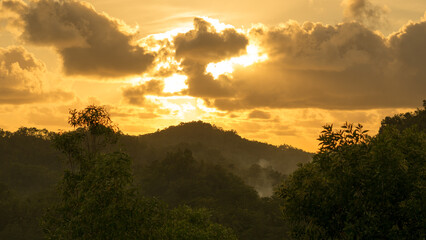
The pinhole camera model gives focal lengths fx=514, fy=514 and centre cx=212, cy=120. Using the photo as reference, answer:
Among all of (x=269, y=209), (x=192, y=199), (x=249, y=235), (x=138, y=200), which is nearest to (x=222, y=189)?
(x=192, y=199)

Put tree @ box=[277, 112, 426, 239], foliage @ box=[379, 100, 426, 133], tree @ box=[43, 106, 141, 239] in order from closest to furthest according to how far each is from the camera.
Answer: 1. tree @ box=[277, 112, 426, 239]
2. tree @ box=[43, 106, 141, 239]
3. foliage @ box=[379, 100, 426, 133]

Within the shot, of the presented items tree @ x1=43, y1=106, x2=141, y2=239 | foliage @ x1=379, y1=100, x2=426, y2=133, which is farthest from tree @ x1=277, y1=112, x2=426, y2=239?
foliage @ x1=379, y1=100, x2=426, y2=133

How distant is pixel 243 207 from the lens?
462 feet

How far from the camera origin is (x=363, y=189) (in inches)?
844

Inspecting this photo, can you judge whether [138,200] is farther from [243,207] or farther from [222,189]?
[222,189]

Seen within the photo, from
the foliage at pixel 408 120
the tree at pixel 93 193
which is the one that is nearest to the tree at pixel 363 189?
the tree at pixel 93 193

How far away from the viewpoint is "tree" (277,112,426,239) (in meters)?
20.5

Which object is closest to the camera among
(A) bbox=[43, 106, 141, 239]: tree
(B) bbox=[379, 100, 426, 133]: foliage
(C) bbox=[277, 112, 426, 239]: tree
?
(C) bbox=[277, 112, 426, 239]: tree

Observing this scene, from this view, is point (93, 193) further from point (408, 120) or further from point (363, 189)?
point (408, 120)

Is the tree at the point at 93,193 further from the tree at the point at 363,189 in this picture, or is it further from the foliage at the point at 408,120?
the foliage at the point at 408,120

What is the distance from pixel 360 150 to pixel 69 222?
14.5 metres

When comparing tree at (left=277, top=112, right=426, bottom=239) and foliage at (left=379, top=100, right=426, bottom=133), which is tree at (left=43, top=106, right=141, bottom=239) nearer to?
tree at (left=277, top=112, right=426, bottom=239)

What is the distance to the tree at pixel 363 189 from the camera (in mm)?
20516

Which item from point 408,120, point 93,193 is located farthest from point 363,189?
point 408,120
